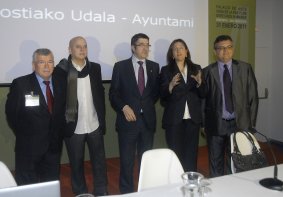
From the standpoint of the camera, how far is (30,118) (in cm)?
263

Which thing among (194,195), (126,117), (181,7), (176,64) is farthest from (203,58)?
(194,195)

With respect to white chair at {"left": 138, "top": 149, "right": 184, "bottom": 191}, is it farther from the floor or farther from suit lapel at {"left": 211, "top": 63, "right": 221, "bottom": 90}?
the floor

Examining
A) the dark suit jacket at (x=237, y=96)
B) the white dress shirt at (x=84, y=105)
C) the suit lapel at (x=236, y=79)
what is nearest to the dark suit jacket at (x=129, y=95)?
the white dress shirt at (x=84, y=105)

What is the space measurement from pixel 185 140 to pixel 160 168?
1.09m

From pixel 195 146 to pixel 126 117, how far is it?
799 mm

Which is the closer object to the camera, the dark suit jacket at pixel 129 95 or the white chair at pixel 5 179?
the white chair at pixel 5 179

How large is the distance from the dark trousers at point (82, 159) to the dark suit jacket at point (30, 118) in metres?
0.39

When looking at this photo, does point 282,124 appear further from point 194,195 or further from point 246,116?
point 194,195

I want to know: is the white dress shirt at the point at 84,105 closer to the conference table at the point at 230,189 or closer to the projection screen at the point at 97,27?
the projection screen at the point at 97,27

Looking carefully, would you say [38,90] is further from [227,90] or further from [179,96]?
[227,90]

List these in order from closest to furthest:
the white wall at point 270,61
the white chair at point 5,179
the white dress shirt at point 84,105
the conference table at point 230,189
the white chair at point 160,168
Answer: the conference table at point 230,189
the white chair at point 5,179
the white chair at point 160,168
the white dress shirt at point 84,105
the white wall at point 270,61

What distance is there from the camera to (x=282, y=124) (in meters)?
5.61

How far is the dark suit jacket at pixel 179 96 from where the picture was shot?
10.5 ft

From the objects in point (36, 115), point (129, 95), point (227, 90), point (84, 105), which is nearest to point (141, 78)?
point (129, 95)
